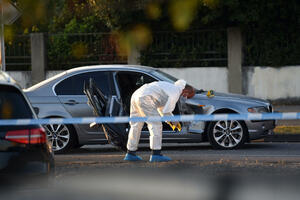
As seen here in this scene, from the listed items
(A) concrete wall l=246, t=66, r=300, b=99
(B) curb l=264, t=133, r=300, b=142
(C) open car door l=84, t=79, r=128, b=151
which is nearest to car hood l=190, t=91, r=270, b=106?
(C) open car door l=84, t=79, r=128, b=151

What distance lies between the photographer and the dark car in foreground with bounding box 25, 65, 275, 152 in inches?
432

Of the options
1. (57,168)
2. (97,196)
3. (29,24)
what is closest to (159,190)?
(97,196)

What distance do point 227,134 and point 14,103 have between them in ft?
20.4

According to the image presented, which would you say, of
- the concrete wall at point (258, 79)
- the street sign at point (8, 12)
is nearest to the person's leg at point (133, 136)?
the street sign at point (8, 12)

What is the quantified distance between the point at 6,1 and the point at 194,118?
5.26 meters

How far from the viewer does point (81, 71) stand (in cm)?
1142

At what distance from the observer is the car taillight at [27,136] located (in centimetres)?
523

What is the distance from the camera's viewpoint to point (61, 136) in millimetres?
11188

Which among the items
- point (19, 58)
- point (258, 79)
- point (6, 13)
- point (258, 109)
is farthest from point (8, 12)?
point (19, 58)

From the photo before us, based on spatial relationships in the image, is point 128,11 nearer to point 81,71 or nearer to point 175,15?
point 175,15

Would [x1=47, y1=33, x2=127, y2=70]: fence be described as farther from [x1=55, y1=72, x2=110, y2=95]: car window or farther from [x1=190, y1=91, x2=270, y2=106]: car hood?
[x1=190, y1=91, x2=270, y2=106]: car hood

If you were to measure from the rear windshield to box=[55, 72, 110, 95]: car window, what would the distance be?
5.70 meters

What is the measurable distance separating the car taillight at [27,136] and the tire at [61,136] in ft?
18.6

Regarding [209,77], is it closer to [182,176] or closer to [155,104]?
[155,104]
